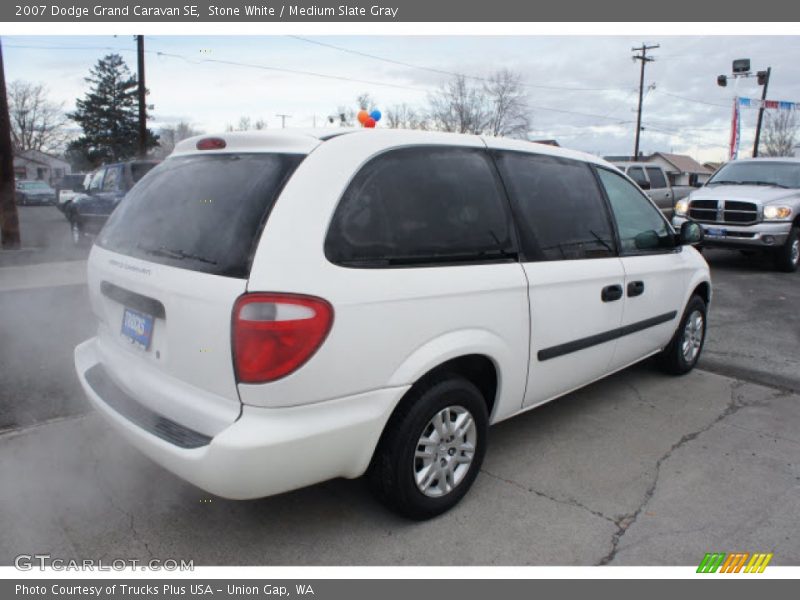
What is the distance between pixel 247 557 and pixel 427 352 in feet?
3.75

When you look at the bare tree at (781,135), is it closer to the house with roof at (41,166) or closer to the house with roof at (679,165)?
the house with roof at (679,165)

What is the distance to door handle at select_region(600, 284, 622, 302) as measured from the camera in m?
3.46

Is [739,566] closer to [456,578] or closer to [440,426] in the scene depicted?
[456,578]

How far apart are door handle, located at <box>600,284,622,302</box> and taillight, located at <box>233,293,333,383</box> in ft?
6.43

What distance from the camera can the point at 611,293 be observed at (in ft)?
11.5

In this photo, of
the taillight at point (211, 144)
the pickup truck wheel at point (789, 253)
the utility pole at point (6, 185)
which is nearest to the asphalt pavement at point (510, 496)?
the taillight at point (211, 144)

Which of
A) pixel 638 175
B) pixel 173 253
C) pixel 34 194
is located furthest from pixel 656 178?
pixel 34 194

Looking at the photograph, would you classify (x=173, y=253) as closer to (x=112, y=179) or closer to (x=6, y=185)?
(x=112, y=179)

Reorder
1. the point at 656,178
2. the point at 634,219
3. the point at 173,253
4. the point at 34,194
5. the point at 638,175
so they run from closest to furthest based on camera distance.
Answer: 1. the point at 173,253
2. the point at 634,219
3. the point at 638,175
4. the point at 656,178
5. the point at 34,194

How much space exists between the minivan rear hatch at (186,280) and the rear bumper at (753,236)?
29.9ft

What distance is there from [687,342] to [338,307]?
367 cm

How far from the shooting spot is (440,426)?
2.68m

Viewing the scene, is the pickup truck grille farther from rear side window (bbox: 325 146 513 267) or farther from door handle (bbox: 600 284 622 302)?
rear side window (bbox: 325 146 513 267)

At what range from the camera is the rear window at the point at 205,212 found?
7.43 ft
